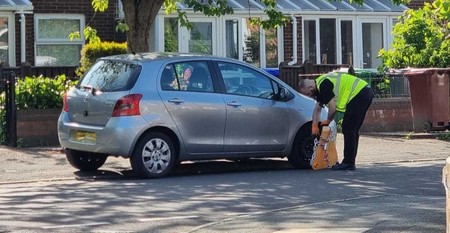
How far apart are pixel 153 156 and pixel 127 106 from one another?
778mm

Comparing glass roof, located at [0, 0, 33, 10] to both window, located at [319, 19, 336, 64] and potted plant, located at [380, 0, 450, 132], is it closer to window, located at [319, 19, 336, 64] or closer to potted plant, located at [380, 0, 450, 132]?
potted plant, located at [380, 0, 450, 132]

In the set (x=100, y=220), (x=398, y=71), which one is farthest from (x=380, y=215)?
(x=398, y=71)

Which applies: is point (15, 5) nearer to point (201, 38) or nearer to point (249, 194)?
point (201, 38)

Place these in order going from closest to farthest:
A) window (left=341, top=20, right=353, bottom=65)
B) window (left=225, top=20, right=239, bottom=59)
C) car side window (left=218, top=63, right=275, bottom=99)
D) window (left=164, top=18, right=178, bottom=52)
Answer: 1. car side window (left=218, top=63, right=275, bottom=99)
2. window (left=164, top=18, right=178, bottom=52)
3. window (left=225, top=20, right=239, bottom=59)
4. window (left=341, top=20, right=353, bottom=65)

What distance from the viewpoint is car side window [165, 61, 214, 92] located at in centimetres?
1325

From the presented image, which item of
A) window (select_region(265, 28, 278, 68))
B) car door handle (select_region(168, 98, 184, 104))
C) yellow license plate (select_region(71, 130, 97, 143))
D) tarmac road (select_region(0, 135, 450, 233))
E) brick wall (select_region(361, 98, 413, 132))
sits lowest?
tarmac road (select_region(0, 135, 450, 233))

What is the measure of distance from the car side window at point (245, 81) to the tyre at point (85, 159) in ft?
6.72

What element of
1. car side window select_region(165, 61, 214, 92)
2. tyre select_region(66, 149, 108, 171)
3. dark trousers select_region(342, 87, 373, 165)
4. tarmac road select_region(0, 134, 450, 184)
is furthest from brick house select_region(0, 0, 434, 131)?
dark trousers select_region(342, 87, 373, 165)

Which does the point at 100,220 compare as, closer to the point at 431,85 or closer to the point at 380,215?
the point at 380,215

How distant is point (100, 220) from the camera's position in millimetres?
9609

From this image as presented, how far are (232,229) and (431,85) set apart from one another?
11.4m

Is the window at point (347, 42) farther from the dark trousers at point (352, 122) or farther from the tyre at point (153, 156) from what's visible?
the tyre at point (153, 156)

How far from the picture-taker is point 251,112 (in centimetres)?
1373

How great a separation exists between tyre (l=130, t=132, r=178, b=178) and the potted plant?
7.83m
